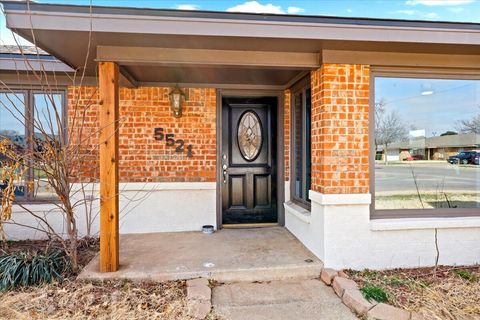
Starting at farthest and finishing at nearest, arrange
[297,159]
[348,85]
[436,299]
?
[297,159] < [348,85] < [436,299]

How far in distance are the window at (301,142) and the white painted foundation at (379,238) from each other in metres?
0.70

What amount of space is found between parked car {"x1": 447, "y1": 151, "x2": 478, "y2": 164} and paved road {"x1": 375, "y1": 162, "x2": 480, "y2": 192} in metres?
0.07

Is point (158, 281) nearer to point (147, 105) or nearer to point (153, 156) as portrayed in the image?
point (153, 156)

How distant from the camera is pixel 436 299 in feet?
9.43

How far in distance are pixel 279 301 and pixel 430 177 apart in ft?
8.27

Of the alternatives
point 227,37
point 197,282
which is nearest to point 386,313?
point 197,282

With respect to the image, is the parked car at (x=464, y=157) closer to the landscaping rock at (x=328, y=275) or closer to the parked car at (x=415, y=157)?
the parked car at (x=415, y=157)

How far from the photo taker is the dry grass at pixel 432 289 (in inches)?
107

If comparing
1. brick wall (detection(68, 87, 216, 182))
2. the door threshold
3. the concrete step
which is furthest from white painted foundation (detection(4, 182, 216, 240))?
the concrete step

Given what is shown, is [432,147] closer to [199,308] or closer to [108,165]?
[199,308]

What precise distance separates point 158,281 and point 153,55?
7.70ft

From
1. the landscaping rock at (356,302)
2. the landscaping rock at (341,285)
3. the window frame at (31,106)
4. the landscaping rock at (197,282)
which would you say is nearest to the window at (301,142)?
the landscaping rock at (341,285)

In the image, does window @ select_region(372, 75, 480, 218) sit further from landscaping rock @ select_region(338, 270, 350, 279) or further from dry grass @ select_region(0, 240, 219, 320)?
dry grass @ select_region(0, 240, 219, 320)

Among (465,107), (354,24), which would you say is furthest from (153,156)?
(465,107)
